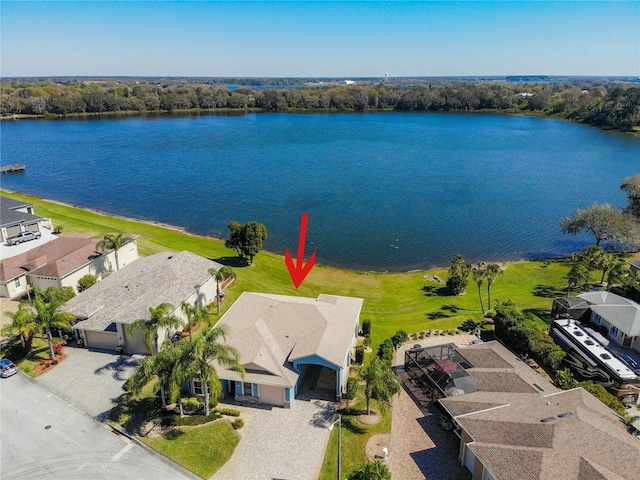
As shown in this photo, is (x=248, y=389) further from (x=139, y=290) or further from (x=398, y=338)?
(x=139, y=290)

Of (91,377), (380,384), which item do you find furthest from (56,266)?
(380,384)

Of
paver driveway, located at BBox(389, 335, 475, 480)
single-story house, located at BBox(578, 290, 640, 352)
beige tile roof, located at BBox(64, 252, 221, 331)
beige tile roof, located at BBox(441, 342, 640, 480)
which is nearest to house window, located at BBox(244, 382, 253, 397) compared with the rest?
paver driveway, located at BBox(389, 335, 475, 480)

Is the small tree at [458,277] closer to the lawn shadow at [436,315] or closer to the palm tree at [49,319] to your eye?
the lawn shadow at [436,315]

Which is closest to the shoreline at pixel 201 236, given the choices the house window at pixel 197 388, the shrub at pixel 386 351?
the shrub at pixel 386 351

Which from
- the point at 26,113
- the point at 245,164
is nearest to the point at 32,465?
the point at 245,164

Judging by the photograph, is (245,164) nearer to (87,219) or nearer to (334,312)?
(87,219)

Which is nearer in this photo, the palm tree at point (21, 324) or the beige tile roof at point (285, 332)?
the beige tile roof at point (285, 332)
